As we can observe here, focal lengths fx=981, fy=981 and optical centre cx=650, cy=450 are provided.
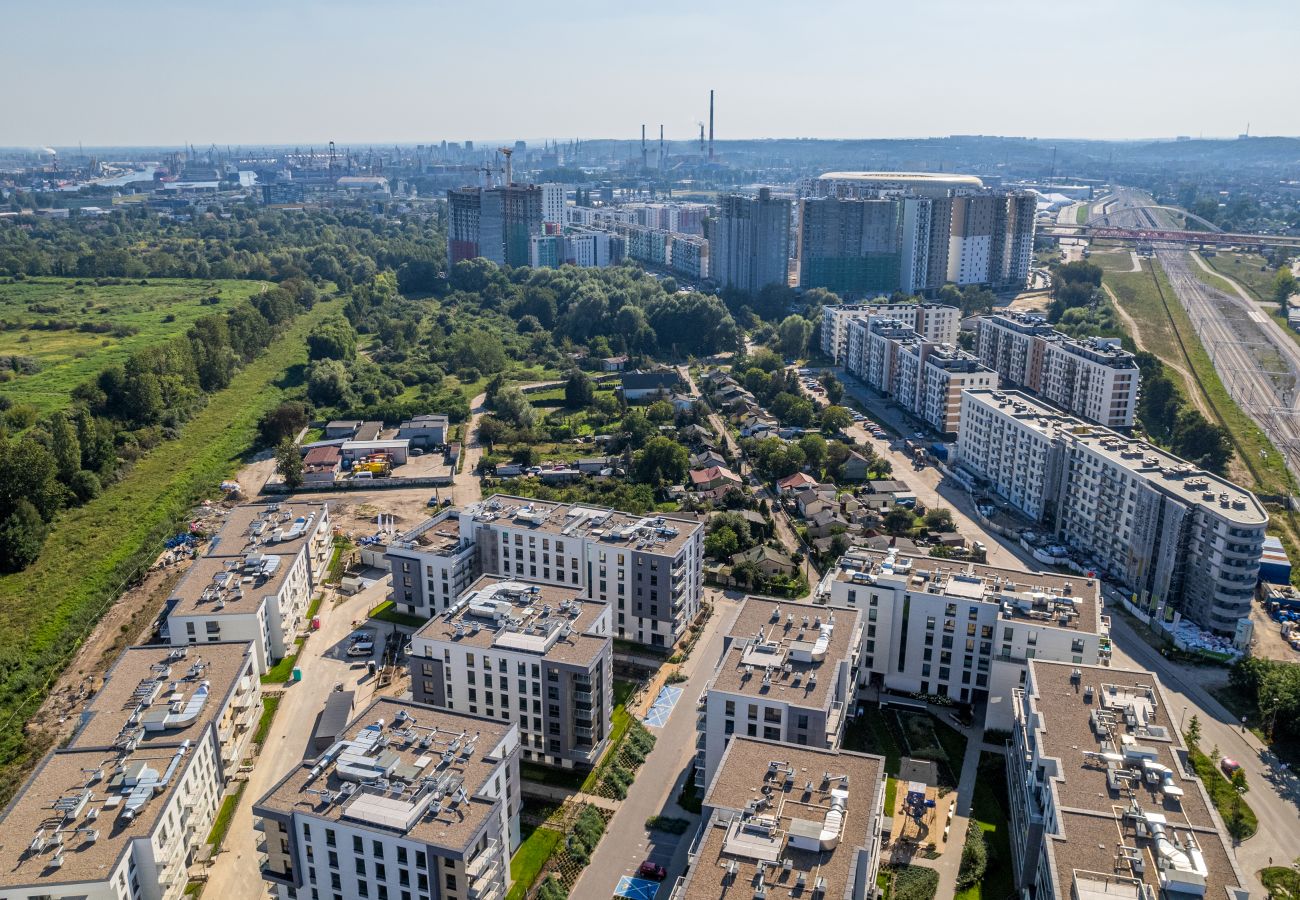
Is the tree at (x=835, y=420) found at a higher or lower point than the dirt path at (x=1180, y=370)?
lower

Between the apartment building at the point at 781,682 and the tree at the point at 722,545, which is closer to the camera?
the apartment building at the point at 781,682

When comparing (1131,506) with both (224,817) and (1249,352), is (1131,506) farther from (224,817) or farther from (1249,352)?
(1249,352)

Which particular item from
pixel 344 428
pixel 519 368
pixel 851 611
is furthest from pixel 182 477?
pixel 851 611

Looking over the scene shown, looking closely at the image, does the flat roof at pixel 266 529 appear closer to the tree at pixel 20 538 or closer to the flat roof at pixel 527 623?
the tree at pixel 20 538

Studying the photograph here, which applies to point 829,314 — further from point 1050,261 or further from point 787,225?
point 1050,261

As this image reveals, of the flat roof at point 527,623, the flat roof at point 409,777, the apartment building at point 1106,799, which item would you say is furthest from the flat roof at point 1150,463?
the flat roof at point 409,777

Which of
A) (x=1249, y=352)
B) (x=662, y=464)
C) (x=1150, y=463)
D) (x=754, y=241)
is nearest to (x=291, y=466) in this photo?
(x=662, y=464)
